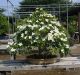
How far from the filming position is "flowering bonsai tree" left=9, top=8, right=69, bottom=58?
9273 millimetres

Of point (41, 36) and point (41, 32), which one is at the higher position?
point (41, 32)

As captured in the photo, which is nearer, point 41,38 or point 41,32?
point 41,38

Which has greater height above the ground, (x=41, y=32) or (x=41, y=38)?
(x=41, y=32)

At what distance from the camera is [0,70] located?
29.2ft

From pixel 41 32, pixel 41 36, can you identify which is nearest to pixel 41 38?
pixel 41 36

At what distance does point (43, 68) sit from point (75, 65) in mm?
897

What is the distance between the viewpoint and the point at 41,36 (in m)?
9.30

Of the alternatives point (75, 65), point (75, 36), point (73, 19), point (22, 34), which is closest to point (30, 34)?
point (22, 34)

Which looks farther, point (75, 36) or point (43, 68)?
point (75, 36)

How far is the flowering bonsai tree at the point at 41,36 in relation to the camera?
30.4 ft

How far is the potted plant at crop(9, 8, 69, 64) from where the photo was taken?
30.4 ft

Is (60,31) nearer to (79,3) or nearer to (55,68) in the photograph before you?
(55,68)

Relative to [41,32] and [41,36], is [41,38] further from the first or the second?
[41,32]

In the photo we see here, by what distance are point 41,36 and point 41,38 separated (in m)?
0.08
